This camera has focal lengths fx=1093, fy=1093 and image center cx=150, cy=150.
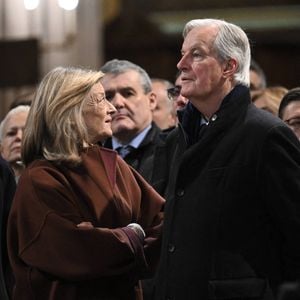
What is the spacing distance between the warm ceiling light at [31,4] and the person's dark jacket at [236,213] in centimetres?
681

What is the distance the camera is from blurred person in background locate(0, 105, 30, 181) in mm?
6102

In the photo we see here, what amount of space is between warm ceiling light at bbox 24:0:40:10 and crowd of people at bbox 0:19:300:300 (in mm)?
6333

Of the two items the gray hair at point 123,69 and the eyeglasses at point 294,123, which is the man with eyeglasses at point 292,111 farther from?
the gray hair at point 123,69

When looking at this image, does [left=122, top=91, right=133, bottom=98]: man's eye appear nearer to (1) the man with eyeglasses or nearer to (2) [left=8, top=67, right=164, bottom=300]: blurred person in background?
(1) the man with eyeglasses

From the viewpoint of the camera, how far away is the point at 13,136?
6.13 meters

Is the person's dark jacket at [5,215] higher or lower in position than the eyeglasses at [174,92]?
lower

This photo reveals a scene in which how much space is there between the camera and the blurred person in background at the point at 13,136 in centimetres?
610

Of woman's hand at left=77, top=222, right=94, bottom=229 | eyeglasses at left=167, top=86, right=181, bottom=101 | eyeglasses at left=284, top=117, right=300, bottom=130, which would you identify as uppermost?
eyeglasses at left=167, top=86, right=181, bottom=101

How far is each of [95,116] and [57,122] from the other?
0.19 m

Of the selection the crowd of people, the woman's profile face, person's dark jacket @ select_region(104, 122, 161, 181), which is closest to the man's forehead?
the crowd of people

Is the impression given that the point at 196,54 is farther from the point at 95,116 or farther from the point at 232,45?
the point at 95,116

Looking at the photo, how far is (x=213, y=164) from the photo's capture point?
416 centimetres

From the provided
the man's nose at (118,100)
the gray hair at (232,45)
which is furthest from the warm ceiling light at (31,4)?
the gray hair at (232,45)

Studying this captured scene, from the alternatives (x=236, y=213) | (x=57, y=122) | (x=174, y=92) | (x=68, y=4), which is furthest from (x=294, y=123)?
(x=68, y=4)
